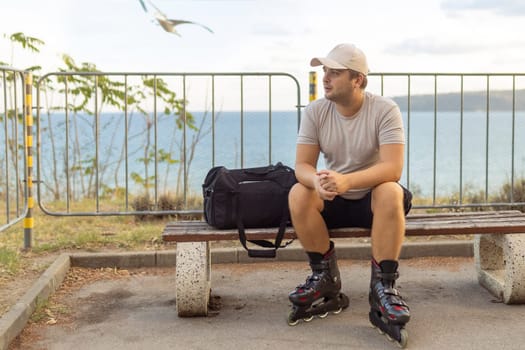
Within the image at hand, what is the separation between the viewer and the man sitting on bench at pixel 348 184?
4.38m

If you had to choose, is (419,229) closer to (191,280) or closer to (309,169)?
(309,169)

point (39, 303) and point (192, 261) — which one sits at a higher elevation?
point (192, 261)

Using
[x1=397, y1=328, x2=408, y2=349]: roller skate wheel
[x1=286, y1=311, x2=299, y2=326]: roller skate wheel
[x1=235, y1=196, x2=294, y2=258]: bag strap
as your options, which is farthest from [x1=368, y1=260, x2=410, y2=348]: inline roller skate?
[x1=235, y1=196, x2=294, y2=258]: bag strap

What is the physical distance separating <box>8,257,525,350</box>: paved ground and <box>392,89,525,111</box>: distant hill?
1984 mm

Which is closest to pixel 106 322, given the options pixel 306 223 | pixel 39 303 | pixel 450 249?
pixel 39 303

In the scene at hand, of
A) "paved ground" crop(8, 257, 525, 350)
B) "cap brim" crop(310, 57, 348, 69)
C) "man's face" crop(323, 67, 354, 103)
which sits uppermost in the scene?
"cap brim" crop(310, 57, 348, 69)

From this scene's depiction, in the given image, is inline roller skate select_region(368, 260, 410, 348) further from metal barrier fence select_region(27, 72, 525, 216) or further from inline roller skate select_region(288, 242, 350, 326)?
metal barrier fence select_region(27, 72, 525, 216)

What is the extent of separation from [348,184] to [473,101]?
3990 millimetres

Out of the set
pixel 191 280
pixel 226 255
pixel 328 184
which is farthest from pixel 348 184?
pixel 226 255

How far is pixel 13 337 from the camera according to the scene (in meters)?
4.36

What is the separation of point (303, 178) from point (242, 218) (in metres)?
0.47

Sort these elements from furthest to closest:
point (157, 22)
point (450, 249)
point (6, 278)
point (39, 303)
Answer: point (450, 249)
point (6, 278)
point (39, 303)
point (157, 22)

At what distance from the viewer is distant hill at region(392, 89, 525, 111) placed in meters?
7.44

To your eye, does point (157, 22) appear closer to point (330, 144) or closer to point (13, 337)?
point (330, 144)
